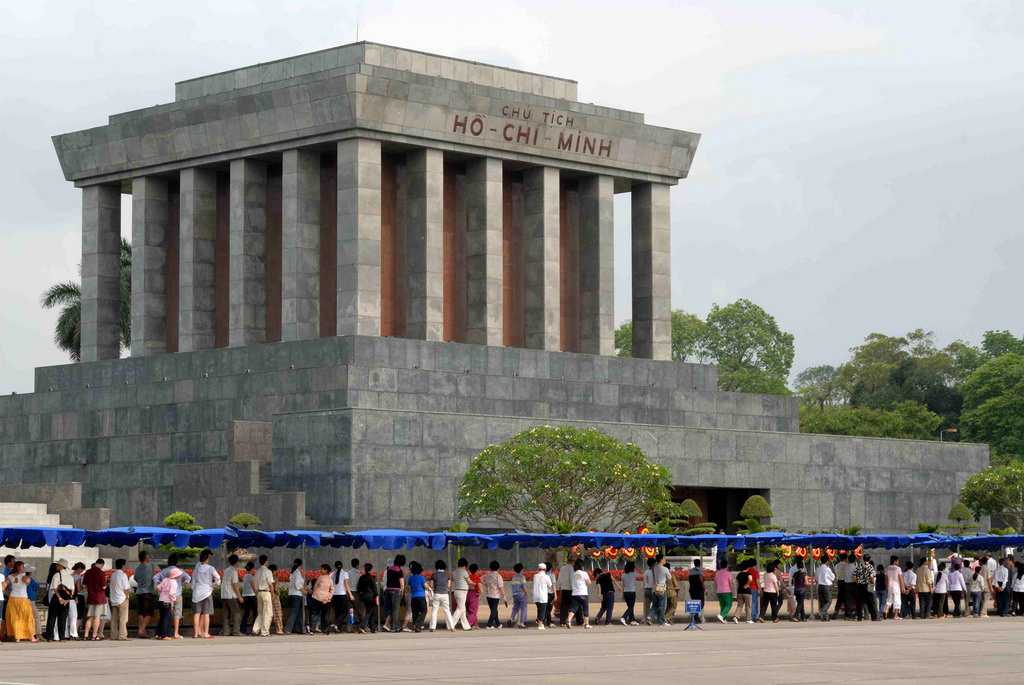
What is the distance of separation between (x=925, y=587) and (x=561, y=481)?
9.42m

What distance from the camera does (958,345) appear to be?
401 feet

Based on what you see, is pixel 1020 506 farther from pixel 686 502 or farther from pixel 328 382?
pixel 328 382

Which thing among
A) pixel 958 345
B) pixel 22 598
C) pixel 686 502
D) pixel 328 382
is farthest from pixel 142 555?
pixel 958 345

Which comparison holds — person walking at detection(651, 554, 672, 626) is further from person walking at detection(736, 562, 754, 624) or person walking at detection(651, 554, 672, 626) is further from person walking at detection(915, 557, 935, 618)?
person walking at detection(915, 557, 935, 618)

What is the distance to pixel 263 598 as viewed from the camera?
3934 cm

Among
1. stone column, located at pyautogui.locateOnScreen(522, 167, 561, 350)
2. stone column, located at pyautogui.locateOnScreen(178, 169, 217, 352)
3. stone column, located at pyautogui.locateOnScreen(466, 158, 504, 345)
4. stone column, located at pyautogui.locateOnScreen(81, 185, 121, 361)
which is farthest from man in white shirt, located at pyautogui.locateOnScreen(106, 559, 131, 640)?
stone column, located at pyautogui.locateOnScreen(81, 185, 121, 361)

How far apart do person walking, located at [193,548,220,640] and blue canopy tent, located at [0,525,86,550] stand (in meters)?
2.48

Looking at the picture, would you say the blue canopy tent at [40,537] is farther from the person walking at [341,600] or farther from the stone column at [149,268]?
the stone column at [149,268]

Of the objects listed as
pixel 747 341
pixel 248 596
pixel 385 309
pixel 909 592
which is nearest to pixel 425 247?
pixel 385 309

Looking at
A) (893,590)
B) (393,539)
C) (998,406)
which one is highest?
(998,406)

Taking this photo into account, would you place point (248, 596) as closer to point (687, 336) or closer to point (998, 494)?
point (998, 494)

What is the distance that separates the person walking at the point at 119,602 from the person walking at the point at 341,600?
177 inches

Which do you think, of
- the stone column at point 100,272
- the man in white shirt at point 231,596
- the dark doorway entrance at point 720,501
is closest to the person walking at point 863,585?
the man in white shirt at point 231,596

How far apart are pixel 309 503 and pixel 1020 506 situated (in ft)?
73.2
